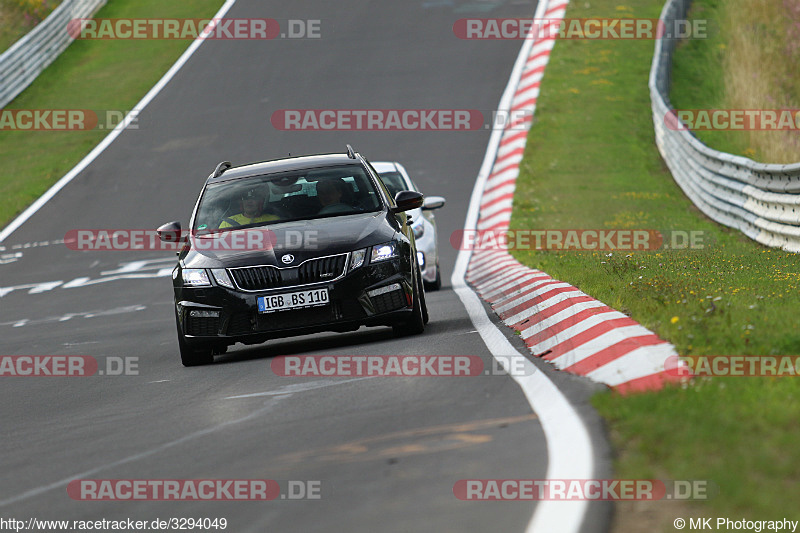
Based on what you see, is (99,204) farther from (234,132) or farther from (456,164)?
(456,164)

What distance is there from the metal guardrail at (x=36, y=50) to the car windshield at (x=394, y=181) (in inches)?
651

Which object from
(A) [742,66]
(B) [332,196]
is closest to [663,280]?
(B) [332,196]

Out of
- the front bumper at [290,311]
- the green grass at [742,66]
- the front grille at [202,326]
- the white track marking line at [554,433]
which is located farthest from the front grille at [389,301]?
the green grass at [742,66]

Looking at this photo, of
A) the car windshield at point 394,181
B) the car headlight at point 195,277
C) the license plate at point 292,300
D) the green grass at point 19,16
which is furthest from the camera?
the green grass at point 19,16

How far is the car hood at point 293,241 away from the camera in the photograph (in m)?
10.2

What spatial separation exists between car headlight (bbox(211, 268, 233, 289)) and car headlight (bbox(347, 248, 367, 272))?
98 centimetres

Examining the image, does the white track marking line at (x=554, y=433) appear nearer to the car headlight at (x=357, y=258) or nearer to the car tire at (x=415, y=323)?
the car tire at (x=415, y=323)

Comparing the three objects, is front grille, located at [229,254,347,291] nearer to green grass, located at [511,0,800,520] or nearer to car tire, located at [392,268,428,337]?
car tire, located at [392,268,428,337]

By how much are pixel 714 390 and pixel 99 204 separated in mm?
19029

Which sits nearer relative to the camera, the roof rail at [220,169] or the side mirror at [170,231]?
the side mirror at [170,231]

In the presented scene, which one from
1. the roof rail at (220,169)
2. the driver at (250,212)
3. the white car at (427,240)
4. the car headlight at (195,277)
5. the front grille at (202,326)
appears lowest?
the white car at (427,240)

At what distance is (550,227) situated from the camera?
2088 centimetres

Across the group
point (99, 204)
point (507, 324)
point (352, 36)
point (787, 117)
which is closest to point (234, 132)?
point (99, 204)

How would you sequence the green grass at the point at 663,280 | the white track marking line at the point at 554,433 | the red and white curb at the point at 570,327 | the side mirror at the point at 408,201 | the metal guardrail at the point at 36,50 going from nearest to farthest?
the white track marking line at the point at 554,433 < the green grass at the point at 663,280 < the red and white curb at the point at 570,327 < the side mirror at the point at 408,201 < the metal guardrail at the point at 36,50
